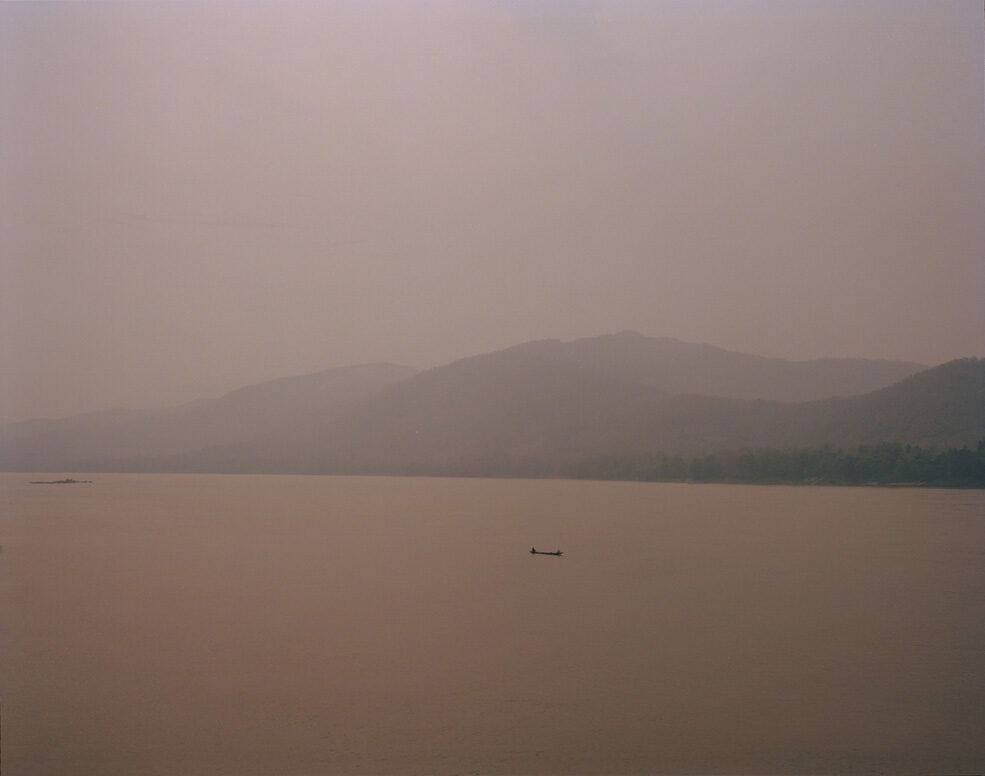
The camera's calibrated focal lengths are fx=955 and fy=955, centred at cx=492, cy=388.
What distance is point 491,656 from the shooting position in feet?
33.8

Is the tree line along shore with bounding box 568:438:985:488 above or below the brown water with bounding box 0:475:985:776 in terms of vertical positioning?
above

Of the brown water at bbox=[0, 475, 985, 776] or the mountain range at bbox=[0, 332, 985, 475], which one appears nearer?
the brown water at bbox=[0, 475, 985, 776]

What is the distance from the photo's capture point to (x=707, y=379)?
4166 inches

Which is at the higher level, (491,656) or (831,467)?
(831,467)

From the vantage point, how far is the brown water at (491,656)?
7383 mm

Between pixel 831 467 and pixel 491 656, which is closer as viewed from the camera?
pixel 491 656

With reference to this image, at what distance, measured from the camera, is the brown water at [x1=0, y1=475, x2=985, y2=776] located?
7383 mm

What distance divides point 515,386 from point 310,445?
21612 mm

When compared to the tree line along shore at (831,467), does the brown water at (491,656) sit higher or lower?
lower

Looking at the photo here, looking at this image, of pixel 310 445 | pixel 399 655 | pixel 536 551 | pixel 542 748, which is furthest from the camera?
pixel 310 445

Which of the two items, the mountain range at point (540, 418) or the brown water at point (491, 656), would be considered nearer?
the brown water at point (491, 656)

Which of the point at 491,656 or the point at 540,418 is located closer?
the point at 491,656

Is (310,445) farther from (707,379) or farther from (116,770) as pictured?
(116,770)

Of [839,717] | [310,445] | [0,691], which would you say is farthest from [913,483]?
[310,445]
